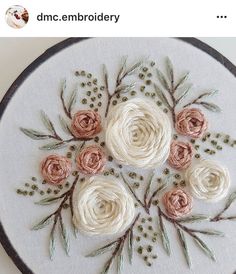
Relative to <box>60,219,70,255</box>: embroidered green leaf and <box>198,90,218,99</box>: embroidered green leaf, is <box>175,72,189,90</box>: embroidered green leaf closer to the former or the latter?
<box>198,90,218,99</box>: embroidered green leaf

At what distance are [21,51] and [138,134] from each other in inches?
9.7

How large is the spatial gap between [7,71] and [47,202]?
228mm

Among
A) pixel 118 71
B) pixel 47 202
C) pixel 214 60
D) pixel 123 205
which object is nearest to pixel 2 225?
pixel 47 202

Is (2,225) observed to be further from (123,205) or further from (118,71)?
(118,71)

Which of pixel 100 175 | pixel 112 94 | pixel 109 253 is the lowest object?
pixel 109 253

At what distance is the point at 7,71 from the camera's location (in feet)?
2.52

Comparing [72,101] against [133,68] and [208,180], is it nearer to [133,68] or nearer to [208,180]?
[133,68]

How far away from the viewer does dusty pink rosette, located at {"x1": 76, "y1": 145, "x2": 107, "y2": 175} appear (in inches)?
27.2

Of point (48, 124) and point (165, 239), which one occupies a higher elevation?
point (48, 124)

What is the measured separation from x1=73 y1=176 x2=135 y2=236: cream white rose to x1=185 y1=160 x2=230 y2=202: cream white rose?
10 cm

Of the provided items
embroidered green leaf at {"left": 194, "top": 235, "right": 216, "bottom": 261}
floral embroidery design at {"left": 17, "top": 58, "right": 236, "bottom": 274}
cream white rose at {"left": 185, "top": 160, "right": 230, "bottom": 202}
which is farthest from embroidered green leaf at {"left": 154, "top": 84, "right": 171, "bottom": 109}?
embroidered green leaf at {"left": 194, "top": 235, "right": 216, "bottom": 261}
